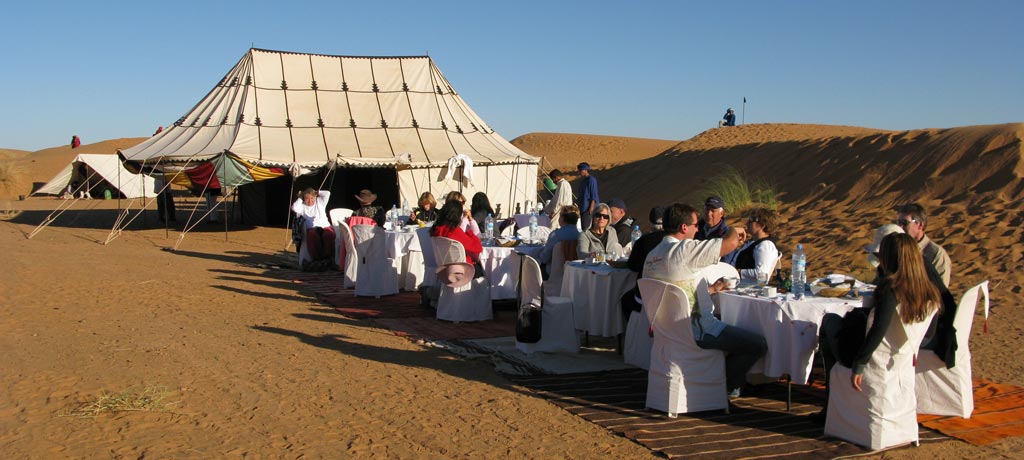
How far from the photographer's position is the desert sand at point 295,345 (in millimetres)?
4770

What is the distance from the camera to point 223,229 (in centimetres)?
1966

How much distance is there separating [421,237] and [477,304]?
3.32 feet

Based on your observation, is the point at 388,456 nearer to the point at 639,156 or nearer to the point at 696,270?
the point at 696,270

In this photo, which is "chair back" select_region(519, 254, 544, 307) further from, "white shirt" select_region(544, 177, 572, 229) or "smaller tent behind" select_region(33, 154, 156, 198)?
"smaller tent behind" select_region(33, 154, 156, 198)

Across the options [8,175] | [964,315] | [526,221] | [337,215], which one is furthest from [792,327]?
[8,175]

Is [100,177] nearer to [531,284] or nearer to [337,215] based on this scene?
[337,215]

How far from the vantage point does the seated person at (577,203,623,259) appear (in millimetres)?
7453

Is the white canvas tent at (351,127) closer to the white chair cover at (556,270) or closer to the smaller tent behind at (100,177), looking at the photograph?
the white chair cover at (556,270)

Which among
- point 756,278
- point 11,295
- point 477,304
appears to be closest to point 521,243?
point 477,304

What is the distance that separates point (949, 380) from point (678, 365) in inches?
64.2

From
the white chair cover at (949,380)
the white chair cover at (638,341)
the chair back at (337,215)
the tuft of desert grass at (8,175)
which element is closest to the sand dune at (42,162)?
the tuft of desert grass at (8,175)

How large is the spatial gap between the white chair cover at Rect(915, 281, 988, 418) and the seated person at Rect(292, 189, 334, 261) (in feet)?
29.3

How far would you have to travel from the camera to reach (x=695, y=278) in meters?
5.28

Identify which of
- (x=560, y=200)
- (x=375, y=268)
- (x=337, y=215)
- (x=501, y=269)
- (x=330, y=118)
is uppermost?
(x=330, y=118)
